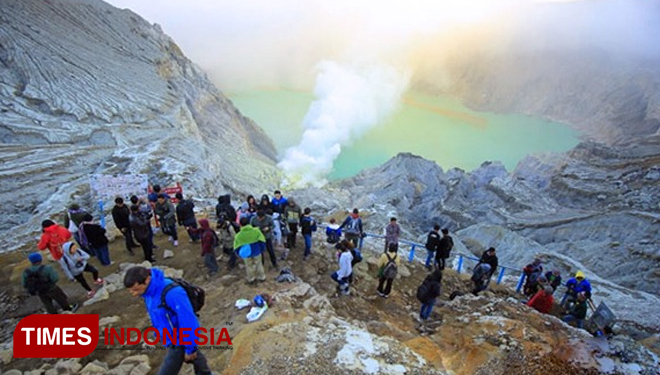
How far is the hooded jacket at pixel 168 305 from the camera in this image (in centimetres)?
359

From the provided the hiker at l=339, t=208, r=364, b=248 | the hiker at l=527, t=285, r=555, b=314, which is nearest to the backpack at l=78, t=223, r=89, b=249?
the hiker at l=339, t=208, r=364, b=248

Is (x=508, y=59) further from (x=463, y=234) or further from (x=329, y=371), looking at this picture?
(x=329, y=371)

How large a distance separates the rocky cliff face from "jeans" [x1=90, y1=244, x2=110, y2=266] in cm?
436

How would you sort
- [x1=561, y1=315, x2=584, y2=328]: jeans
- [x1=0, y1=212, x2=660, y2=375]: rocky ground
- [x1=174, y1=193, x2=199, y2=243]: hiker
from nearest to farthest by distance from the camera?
1. [x1=0, y1=212, x2=660, y2=375]: rocky ground
2. [x1=561, y1=315, x2=584, y2=328]: jeans
3. [x1=174, y1=193, x2=199, y2=243]: hiker

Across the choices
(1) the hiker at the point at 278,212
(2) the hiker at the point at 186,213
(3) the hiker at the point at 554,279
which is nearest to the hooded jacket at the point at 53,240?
(2) the hiker at the point at 186,213

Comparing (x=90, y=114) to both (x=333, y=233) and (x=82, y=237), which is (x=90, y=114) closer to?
(x=82, y=237)

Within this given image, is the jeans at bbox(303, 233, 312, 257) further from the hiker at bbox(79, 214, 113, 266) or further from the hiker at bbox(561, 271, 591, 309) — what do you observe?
the hiker at bbox(561, 271, 591, 309)

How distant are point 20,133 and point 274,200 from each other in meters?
16.6

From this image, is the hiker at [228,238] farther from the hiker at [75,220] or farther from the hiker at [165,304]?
the hiker at [165,304]

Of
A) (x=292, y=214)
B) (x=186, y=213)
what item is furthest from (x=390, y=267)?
(x=186, y=213)

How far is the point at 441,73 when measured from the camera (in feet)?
263

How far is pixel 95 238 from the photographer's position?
7.36 metres

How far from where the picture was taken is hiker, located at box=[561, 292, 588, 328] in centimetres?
776

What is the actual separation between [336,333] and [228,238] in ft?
10.9
